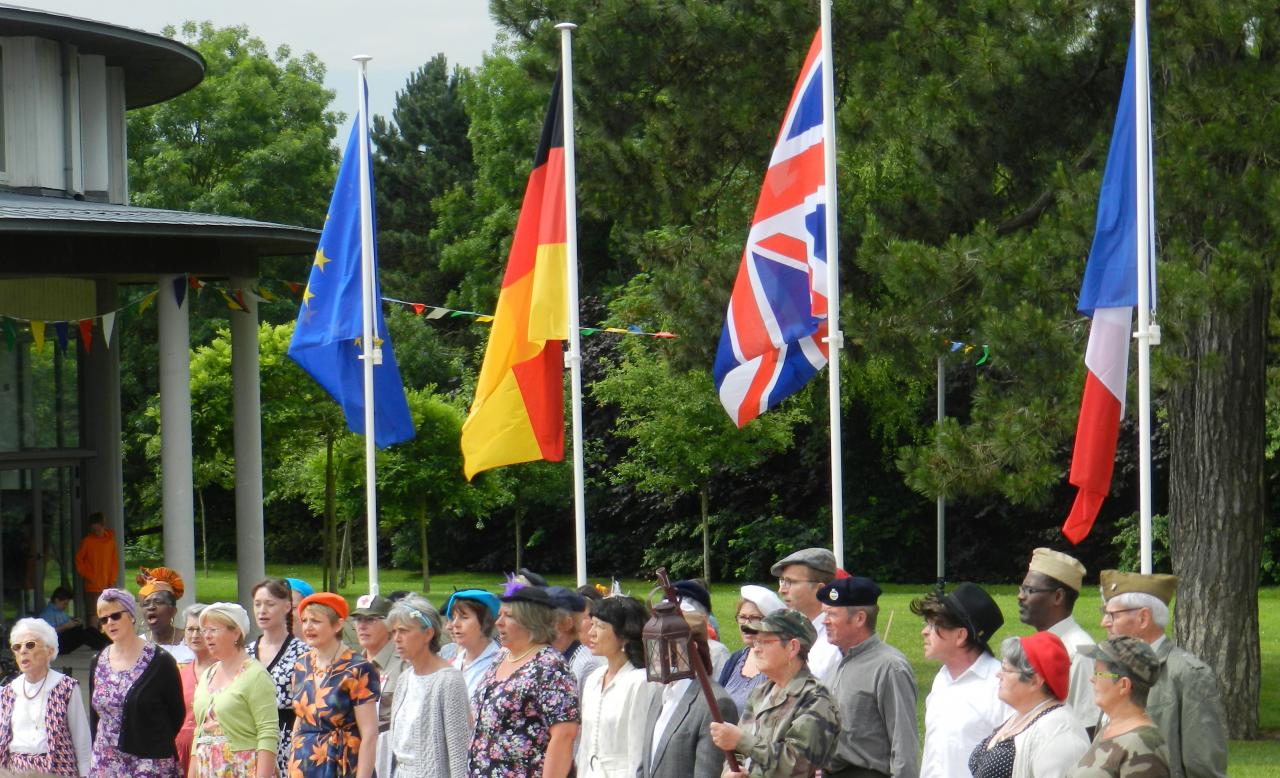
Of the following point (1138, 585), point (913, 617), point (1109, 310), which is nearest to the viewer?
point (1138, 585)

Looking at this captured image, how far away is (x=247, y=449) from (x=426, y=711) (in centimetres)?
1360

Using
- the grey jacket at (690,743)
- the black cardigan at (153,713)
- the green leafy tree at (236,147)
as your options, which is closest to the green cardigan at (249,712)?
the black cardigan at (153,713)

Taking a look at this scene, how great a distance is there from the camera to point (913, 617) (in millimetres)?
26688

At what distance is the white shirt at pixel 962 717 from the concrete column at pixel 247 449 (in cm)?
1459

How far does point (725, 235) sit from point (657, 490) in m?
22.2

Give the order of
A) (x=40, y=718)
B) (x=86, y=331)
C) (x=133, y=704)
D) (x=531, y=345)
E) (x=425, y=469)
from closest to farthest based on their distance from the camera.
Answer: (x=133, y=704) < (x=40, y=718) < (x=531, y=345) < (x=86, y=331) < (x=425, y=469)

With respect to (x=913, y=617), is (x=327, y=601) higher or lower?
higher

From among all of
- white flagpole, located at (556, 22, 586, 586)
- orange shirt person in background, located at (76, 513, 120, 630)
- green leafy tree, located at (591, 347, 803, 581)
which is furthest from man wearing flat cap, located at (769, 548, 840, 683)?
green leafy tree, located at (591, 347, 803, 581)

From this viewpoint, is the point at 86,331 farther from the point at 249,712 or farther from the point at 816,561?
the point at 816,561

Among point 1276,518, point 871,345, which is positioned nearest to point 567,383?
point 1276,518

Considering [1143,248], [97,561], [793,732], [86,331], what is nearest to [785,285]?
[1143,248]

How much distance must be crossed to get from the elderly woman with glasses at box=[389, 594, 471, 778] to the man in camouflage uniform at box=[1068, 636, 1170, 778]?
2884mm

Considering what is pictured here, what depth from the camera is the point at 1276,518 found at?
3619cm

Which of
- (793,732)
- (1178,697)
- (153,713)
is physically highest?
(793,732)
